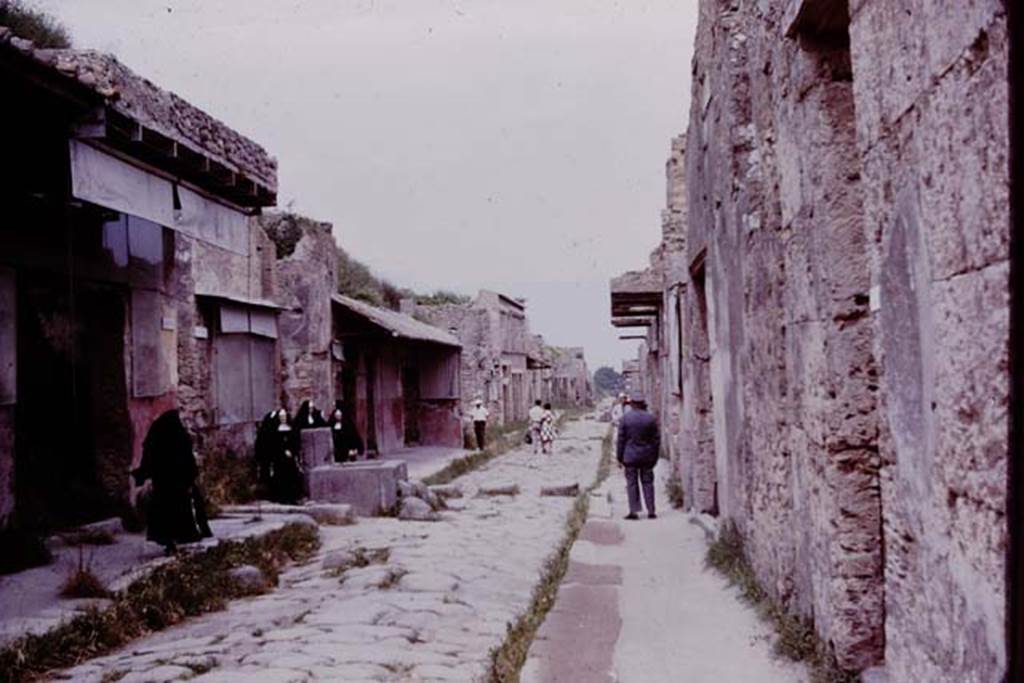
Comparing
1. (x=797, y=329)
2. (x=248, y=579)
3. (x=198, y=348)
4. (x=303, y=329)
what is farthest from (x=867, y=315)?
(x=303, y=329)

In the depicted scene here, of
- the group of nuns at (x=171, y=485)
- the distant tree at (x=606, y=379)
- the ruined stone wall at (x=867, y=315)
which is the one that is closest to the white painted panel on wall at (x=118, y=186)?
the group of nuns at (x=171, y=485)

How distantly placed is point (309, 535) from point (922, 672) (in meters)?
8.16

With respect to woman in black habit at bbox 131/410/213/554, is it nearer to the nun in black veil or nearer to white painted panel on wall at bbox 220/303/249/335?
the nun in black veil

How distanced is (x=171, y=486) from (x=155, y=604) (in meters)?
2.26

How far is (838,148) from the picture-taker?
15.6 ft

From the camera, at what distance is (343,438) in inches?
706

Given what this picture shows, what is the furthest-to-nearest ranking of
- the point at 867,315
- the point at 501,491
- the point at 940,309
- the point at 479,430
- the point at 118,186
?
the point at 479,430 < the point at 501,491 < the point at 118,186 < the point at 867,315 < the point at 940,309

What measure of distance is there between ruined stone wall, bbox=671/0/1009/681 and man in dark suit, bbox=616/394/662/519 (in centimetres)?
285

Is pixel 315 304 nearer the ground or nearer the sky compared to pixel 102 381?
nearer the sky

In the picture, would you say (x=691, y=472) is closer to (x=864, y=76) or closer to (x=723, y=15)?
(x=723, y=15)

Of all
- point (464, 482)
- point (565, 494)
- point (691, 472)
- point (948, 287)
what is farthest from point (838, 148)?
point (464, 482)

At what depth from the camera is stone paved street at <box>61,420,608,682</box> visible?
5.72m

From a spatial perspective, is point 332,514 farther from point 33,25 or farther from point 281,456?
point 33,25

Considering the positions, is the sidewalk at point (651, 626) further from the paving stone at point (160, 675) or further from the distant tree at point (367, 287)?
the distant tree at point (367, 287)
